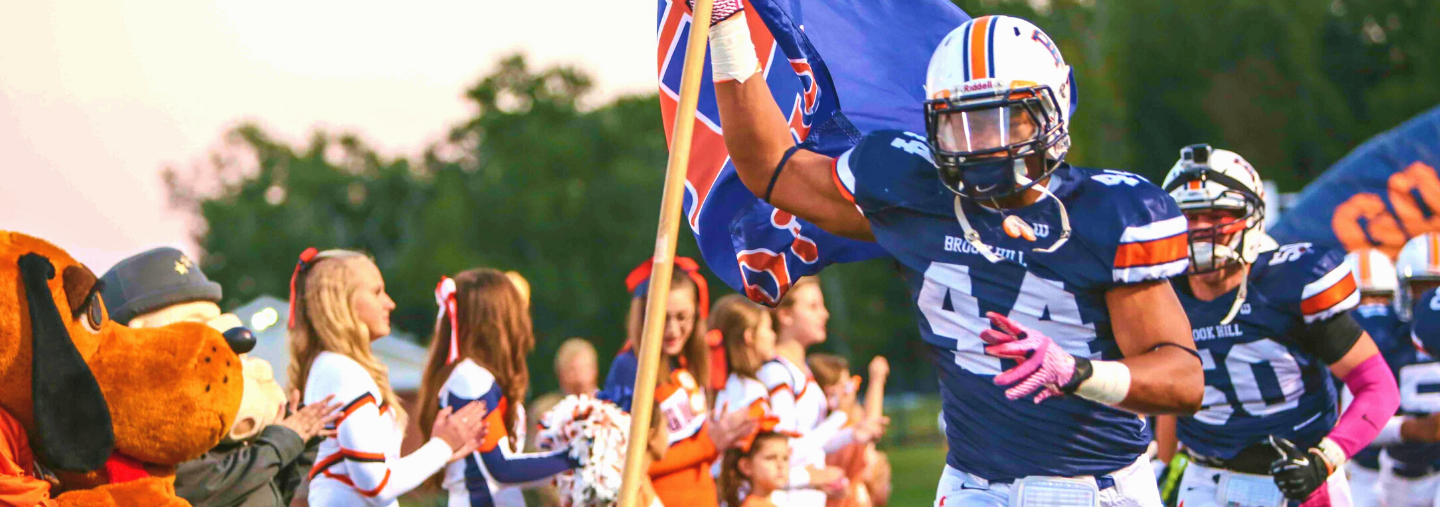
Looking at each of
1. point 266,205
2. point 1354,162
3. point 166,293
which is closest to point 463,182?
point 266,205

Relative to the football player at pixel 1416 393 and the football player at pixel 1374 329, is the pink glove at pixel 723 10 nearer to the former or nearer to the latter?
the football player at pixel 1416 393

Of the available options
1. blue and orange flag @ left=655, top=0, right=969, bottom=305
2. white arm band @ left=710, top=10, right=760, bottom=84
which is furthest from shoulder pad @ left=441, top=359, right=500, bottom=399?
white arm band @ left=710, top=10, right=760, bottom=84

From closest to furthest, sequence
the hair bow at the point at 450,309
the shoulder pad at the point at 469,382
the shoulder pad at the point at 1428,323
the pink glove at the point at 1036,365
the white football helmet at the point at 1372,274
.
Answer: the pink glove at the point at 1036,365 → the shoulder pad at the point at 469,382 → the hair bow at the point at 450,309 → the shoulder pad at the point at 1428,323 → the white football helmet at the point at 1372,274

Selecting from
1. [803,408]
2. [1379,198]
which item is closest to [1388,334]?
[803,408]

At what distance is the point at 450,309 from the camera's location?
6.79m

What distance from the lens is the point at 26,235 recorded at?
4270 millimetres

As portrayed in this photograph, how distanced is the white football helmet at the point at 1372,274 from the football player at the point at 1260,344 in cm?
302

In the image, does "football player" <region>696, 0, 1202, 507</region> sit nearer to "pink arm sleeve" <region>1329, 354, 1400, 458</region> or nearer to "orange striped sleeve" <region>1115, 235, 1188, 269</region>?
"orange striped sleeve" <region>1115, 235, 1188, 269</region>

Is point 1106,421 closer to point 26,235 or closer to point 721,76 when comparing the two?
point 721,76

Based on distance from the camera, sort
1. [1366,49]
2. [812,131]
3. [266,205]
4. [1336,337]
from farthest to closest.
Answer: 1. [266,205]
2. [1366,49]
3. [1336,337]
4. [812,131]

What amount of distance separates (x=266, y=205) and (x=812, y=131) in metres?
60.0

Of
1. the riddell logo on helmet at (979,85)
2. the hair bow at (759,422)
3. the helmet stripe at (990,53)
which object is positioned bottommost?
the hair bow at (759,422)

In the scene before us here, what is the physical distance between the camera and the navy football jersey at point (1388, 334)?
8.44 metres

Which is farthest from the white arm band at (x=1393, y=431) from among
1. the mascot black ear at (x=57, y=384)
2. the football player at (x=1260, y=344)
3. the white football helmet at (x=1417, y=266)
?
the mascot black ear at (x=57, y=384)
